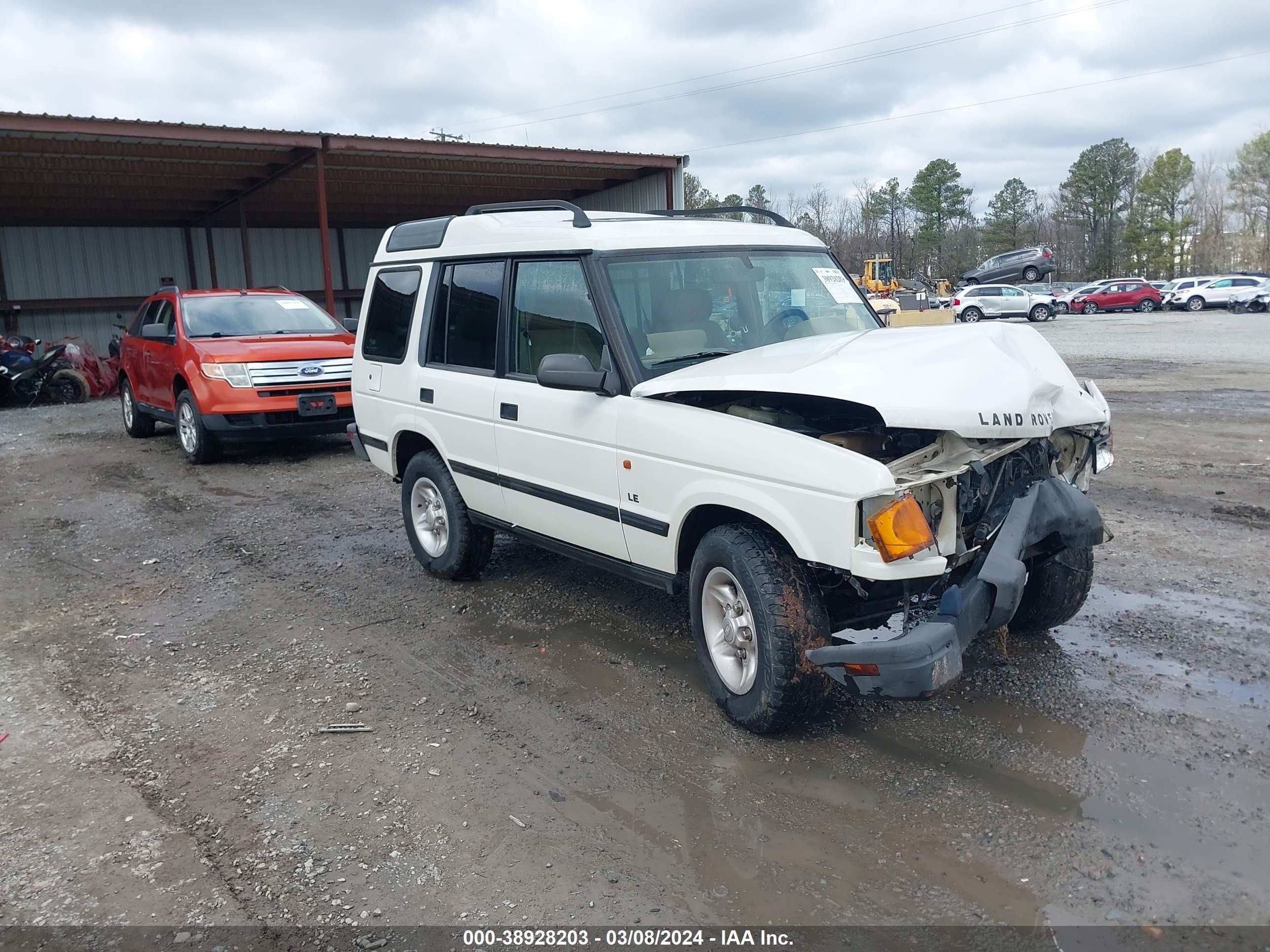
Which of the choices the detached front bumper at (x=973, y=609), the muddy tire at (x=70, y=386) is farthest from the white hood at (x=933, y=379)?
the muddy tire at (x=70, y=386)

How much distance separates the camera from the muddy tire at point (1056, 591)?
4586 mm

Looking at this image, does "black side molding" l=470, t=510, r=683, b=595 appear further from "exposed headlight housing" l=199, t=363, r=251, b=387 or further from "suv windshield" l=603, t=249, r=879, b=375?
"exposed headlight housing" l=199, t=363, r=251, b=387

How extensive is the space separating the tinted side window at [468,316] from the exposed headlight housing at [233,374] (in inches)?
207

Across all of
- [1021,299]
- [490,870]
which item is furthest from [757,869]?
[1021,299]

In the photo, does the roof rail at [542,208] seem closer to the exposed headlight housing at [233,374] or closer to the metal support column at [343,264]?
the exposed headlight housing at [233,374]

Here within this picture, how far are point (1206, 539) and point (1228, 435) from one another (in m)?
4.77

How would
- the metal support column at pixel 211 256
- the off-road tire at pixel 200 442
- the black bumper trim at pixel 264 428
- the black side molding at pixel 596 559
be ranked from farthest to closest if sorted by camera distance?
the metal support column at pixel 211 256 → the off-road tire at pixel 200 442 → the black bumper trim at pixel 264 428 → the black side molding at pixel 596 559

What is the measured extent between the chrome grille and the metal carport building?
6608mm

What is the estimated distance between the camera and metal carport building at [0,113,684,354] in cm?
1606

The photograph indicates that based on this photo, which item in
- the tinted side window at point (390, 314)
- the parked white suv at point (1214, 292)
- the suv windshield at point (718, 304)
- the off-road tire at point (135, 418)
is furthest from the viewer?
the parked white suv at point (1214, 292)

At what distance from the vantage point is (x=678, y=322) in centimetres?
456

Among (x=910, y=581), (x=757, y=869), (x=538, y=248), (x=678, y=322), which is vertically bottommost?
(x=757, y=869)

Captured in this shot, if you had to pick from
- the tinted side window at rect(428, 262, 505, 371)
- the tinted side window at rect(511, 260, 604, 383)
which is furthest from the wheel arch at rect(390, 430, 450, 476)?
the tinted side window at rect(511, 260, 604, 383)

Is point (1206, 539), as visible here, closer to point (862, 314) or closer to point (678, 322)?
point (862, 314)
